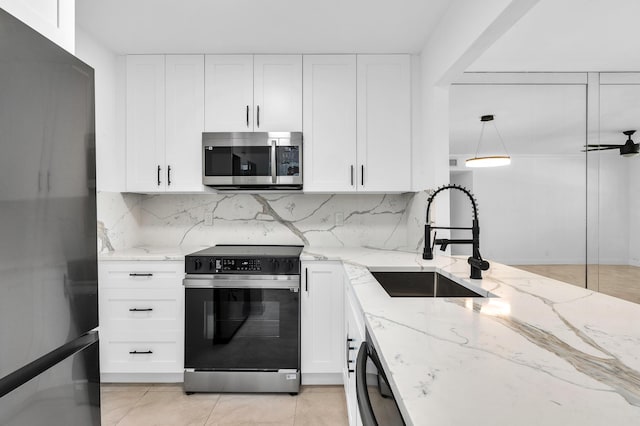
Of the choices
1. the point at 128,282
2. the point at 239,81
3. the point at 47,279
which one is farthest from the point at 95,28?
the point at 47,279

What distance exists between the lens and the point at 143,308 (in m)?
2.36

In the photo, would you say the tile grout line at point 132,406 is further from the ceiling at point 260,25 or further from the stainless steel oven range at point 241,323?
the ceiling at point 260,25

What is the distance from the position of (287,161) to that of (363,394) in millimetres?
1971

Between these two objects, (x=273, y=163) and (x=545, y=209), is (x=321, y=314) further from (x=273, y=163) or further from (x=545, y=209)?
(x=545, y=209)

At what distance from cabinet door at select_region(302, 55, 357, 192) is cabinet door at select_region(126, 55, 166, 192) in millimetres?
1114

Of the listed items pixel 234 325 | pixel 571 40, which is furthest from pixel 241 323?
pixel 571 40

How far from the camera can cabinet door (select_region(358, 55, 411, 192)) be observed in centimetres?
263

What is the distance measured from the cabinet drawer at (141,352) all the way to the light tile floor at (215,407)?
5.9 inches

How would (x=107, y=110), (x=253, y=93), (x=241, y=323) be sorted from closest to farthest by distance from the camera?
(x=241, y=323) → (x=107, y=110) → (x=253, y=93)

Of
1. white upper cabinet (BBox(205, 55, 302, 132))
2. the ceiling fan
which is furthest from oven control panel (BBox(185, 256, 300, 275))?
the ceiling fan

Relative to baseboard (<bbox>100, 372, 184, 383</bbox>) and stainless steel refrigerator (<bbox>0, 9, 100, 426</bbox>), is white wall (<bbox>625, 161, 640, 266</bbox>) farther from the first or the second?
baseboard (<bbox>100, 372, 184, 383</bbox>)

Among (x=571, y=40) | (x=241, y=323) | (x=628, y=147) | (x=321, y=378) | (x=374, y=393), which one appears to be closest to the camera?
(x=374, y=393)

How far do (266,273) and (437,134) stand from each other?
4.91 ft

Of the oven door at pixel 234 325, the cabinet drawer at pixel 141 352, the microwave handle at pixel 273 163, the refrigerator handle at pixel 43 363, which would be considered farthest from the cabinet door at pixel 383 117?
the refrigerator handle at pixel 43 363
